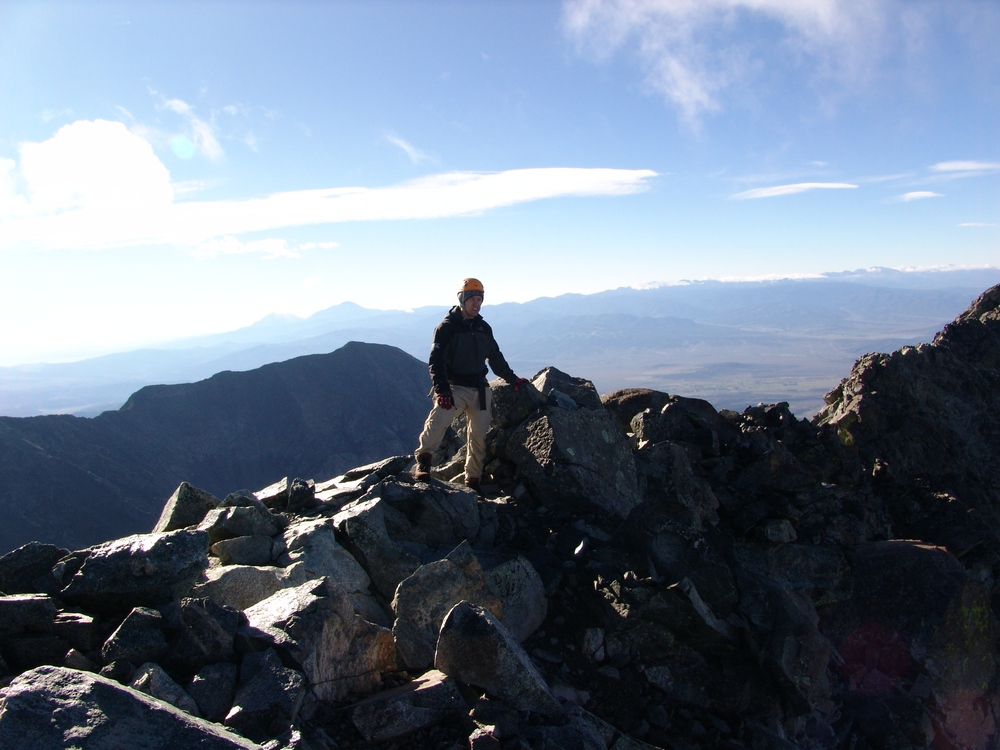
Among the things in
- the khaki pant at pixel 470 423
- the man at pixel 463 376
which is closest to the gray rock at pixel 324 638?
the man at pixel 463 376

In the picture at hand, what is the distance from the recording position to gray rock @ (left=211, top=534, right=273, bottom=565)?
9570mm

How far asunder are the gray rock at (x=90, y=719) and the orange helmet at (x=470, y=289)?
29.3ft

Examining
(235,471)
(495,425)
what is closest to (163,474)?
(235,471)

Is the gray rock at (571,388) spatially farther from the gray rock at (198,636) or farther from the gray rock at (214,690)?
the gray rock at (214,690)

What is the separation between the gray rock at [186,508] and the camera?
11.5 metres

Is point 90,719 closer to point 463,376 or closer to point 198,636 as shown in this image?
point 198,636

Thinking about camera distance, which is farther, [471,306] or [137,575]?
[471,306]

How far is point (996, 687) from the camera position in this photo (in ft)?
37.9

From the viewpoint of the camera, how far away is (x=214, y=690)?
5.87 m

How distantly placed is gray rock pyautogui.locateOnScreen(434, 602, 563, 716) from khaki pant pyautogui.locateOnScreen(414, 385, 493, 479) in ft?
20.5

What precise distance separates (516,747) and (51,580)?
6270 mm

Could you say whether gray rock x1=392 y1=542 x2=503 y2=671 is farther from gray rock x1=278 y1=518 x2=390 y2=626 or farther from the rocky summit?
gray rock x1=278 y1=518 x2=390 y2=626

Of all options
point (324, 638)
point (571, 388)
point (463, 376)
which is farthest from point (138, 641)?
point (571, 388)

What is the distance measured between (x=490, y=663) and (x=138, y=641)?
379 cm
